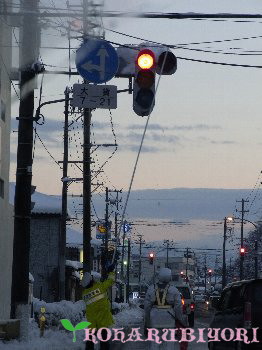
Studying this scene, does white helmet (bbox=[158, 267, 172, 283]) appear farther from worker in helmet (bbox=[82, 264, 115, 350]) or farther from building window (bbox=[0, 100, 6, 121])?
building window (bbox=[0, 100, 6, 121])

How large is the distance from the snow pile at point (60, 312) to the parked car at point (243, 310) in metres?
15.0

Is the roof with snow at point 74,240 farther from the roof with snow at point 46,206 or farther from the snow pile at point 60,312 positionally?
the snow pile at point 60,312

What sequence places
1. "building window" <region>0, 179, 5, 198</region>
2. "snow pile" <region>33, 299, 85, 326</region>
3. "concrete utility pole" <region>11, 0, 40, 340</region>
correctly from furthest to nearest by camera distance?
"snow pile" <region>33, 299, 85, 326</region> < "building window" <region>0, 179, 5, 198</region> < "concrete utility pole" <region>11, 0, 40, 340</region>

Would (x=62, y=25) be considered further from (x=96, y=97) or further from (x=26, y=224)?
(x=26, y=224)

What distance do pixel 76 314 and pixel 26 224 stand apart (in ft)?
50.8

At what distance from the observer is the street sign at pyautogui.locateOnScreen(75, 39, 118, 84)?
1630 cm

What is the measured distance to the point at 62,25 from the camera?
21.1 metres

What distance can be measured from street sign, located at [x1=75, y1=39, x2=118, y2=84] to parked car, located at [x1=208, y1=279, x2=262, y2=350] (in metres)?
4.77

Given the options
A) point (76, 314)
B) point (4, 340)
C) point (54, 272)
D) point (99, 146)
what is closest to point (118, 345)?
point (4, 340)

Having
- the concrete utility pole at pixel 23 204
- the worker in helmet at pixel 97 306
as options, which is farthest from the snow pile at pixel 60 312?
the worker in helmet at pixel 97 306

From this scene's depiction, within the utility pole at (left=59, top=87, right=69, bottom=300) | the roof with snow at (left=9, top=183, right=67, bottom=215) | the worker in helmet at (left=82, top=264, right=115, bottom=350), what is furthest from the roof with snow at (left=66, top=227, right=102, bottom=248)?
the worker in helmet at (left=82, top=264, right=115, bottom=350)

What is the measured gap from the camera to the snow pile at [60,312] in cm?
3256

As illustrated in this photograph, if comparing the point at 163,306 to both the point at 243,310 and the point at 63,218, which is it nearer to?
the point at 243,310

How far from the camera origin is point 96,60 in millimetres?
16484
